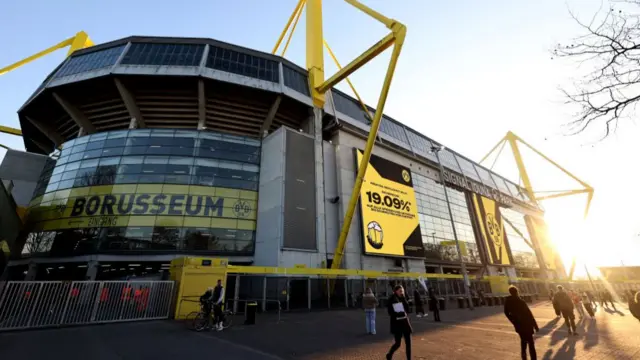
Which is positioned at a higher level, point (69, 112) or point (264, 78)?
point (264, 78)

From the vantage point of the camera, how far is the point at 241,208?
2394 cm

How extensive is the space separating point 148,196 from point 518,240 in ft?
196

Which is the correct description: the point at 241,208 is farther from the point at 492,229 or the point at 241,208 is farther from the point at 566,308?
the point at 492,229

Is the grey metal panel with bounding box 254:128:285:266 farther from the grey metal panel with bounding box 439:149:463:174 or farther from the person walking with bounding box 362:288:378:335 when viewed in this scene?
the grey metal panel with bounding box 439:149:463:174

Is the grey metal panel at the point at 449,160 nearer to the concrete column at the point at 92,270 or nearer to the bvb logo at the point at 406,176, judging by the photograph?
the bvb logo at the point at 406,176

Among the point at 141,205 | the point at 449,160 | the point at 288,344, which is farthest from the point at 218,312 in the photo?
the point at 449,160

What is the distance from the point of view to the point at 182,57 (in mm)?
24891

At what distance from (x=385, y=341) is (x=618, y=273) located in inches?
4211

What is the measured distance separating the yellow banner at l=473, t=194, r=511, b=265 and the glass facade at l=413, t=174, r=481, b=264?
2886 millimetres

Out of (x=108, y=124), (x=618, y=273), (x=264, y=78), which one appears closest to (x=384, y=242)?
(x=264, y=78)

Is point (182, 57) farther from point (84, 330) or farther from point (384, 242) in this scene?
point (384, 242)

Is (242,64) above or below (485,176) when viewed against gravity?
below

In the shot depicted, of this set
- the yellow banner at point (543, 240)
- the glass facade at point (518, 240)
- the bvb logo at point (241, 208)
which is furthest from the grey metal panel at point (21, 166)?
the yellow banner at point (543, 240)

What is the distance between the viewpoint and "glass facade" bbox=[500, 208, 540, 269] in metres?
48.7
